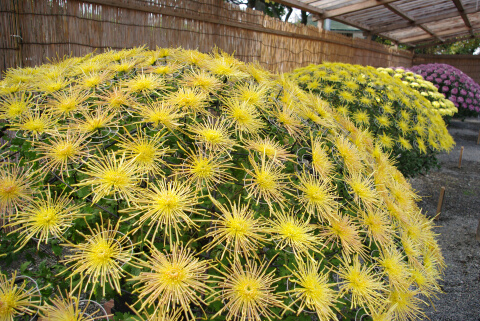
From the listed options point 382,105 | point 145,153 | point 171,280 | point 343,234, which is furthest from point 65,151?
point 382,105

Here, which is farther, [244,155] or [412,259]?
[412,259]

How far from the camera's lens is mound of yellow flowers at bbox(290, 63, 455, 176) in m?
3.42

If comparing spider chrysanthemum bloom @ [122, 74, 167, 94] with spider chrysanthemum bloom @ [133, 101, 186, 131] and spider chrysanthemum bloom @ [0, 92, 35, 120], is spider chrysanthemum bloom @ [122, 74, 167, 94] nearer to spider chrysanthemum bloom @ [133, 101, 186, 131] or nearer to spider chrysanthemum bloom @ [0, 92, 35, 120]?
spider chrysanthemum bloom @ [133, 101, 186, 131]

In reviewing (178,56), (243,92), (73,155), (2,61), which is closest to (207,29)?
(2,61)

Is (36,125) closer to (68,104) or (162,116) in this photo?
(68,104)

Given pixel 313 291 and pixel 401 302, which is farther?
pixel 401 302

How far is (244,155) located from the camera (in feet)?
3.60

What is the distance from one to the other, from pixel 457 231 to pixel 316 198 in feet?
13.8

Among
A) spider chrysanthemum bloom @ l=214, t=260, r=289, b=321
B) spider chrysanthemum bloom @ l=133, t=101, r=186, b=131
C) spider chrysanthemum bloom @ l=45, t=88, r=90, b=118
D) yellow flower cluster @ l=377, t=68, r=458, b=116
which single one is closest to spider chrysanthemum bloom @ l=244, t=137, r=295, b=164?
spider chrysanthemum bloom @ l=133, t=101, r=186, b=131

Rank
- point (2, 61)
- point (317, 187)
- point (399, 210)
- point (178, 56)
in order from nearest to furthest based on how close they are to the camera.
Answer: point (317, 187) < point (399, 210) < point (178, 56) < point (2, 61)

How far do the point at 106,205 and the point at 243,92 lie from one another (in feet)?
2.00

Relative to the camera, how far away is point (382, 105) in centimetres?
361

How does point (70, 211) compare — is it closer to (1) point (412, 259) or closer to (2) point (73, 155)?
(2) point (73, 155)

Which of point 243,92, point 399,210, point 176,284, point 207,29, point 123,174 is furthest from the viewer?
point 207,29
